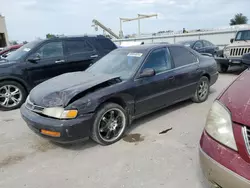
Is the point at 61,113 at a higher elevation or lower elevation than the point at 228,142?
lower

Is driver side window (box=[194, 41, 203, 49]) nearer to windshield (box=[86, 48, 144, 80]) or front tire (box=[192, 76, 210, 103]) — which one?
front tire (box=[192, 76, 210, 103])

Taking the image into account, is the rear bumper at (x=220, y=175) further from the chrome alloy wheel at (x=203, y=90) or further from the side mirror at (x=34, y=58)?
the side mirror at (x=34, y=58)

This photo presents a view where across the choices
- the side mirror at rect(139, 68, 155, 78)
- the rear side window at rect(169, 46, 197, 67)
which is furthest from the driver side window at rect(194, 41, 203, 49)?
the side mirror at rect(139, 68, 155, 78)

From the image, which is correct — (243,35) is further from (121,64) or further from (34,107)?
(34,107)

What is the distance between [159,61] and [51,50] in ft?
11.1

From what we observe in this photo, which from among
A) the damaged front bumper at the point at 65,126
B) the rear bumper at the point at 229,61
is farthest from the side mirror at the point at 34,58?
the rear bumper at the point at 229,61

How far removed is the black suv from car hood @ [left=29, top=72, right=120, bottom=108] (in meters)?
2.22

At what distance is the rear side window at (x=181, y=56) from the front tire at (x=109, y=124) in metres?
1.77

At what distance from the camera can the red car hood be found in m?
1.67

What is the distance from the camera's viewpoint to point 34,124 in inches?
125

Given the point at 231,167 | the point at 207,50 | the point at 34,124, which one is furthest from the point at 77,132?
the point at 207,50

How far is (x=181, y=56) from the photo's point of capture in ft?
15.5

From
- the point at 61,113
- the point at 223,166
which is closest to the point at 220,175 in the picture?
the point at 223,166

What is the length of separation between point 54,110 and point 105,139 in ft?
2.97
